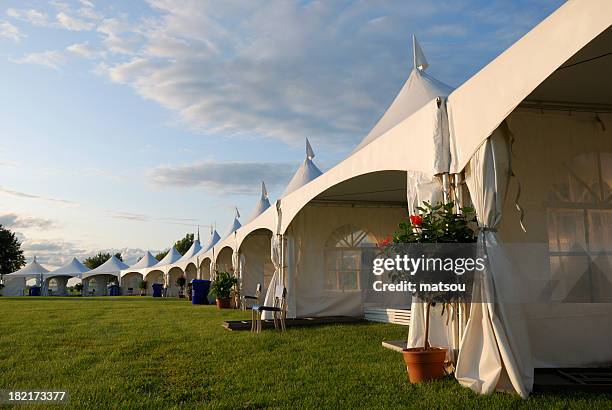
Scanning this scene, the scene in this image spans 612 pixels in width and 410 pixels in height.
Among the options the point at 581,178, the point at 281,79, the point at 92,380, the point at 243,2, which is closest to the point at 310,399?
the point at 92,380

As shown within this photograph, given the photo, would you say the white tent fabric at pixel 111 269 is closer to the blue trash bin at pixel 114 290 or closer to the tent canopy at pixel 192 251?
the blue trash bin at pixel 114 290

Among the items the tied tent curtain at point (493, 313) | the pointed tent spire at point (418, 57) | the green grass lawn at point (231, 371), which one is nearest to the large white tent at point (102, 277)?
the green grass lawn at point (231, 371)

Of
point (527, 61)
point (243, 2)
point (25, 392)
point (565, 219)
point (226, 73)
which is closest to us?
point (527, 61)

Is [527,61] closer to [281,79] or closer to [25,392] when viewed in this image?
[25,392]

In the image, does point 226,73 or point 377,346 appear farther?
point 226,73

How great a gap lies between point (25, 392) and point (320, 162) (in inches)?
564

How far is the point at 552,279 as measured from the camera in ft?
15.7

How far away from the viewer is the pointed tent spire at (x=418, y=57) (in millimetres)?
9497

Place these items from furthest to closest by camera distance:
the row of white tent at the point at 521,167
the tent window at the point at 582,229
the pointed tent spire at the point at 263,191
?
1. the pointed tent spire at the point at 263,191
2. the tent window at the point at 582,229
3. the row of white tent at the point at 521,167

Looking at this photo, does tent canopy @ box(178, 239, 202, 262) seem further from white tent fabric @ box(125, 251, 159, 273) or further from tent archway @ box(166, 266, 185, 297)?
white tent fabric @ box(125, 251, 159, 273)

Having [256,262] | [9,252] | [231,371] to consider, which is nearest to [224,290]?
[256,262]

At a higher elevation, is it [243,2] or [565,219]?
[243,2]

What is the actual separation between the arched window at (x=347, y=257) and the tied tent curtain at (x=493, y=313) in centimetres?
667

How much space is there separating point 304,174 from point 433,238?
1236 cm
